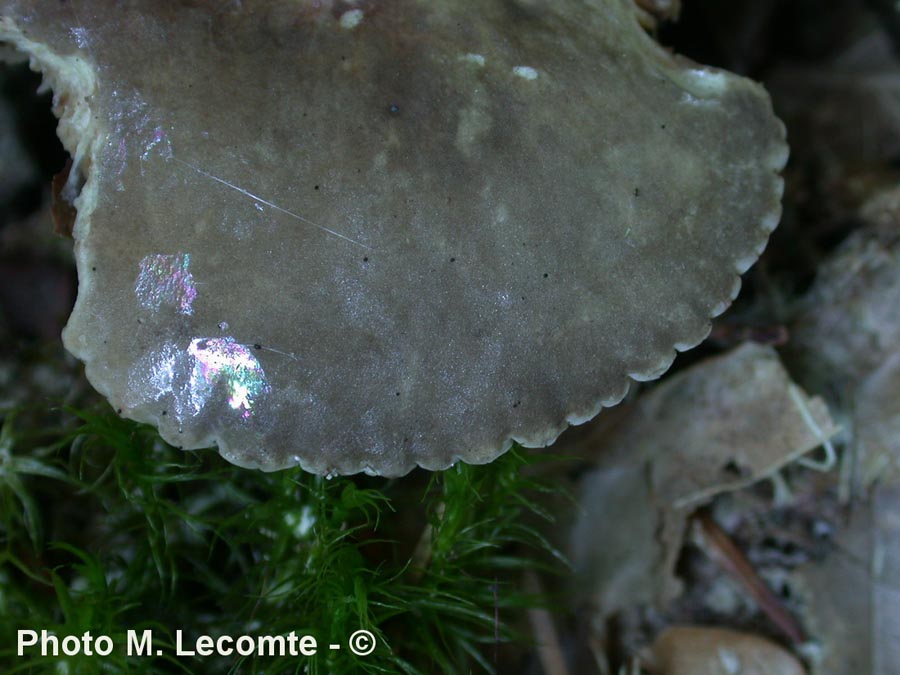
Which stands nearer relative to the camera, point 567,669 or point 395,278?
point 395,278

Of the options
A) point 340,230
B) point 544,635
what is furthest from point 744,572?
point 340,230

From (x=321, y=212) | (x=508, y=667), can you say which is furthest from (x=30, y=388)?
(x=508, y=667)

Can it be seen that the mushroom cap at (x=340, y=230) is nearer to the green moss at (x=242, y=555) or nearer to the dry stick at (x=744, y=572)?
the green moss at (x=242, y=555)

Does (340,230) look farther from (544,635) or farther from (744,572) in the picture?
(744,572)

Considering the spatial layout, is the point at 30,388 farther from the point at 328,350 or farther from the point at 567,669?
the point at 567,669

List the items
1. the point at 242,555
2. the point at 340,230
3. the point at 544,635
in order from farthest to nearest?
the point at 544,635
the point at 242,555
the point at 340,230

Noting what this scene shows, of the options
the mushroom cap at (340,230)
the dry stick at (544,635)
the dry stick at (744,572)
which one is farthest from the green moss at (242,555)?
the dry stick at (744,572)
